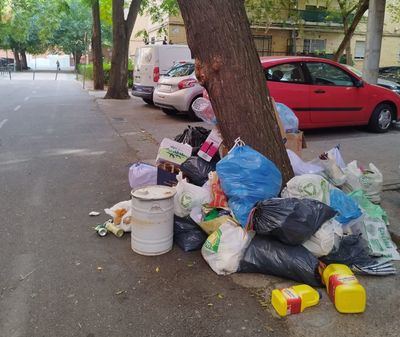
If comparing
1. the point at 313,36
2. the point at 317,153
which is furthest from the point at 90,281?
the point at 313,36

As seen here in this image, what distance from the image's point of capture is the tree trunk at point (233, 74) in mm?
4020

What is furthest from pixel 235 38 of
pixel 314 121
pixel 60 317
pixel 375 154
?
pixel 314 121

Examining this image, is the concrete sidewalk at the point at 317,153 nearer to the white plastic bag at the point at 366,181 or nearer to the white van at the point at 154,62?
the white plastic bag at the point at 366,181

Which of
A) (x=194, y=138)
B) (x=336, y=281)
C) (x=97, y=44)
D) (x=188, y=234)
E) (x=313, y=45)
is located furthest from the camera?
(x=313, y=45)

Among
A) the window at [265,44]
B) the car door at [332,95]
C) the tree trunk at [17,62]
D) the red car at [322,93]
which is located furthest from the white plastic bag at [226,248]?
the tree trunk at [17,62]

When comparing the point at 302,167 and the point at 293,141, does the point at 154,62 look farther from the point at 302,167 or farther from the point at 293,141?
the point at 302,167

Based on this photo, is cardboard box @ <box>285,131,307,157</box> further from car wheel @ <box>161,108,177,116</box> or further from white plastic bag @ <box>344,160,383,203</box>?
car wheel @ <box>161,108,177,116</box>

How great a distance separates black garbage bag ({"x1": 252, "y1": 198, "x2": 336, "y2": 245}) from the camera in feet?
10.7

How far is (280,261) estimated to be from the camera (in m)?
3.30

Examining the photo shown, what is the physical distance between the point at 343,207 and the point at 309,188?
354mm

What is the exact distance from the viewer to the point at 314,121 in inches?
346

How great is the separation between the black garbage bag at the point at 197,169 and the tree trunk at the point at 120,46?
44.8ft

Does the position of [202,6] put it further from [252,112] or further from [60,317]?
[60,317]

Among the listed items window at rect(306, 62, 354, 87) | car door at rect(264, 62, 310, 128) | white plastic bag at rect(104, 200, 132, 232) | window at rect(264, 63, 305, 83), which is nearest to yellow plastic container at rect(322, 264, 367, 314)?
white plastic bag at rect(104, 200, 132, 232)
